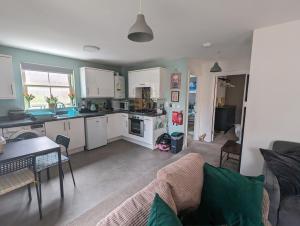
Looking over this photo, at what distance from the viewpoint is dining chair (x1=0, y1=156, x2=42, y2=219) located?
5.22 ft

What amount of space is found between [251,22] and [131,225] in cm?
248

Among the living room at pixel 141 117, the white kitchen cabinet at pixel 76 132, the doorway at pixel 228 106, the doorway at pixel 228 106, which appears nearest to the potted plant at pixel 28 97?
the living room at pixel 141 117

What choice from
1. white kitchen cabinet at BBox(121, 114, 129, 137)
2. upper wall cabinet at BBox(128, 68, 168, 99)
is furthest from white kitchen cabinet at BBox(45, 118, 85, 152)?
upper wall cabinet at BBox(128, 68, 168, 99)

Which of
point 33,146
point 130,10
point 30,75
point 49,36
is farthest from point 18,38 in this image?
point 130,10

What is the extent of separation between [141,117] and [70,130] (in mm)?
1733

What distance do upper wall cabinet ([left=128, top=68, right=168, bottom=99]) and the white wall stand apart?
→ 2.18 metres

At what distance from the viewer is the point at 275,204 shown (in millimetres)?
1427

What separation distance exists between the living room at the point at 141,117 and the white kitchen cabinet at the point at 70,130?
0.07 feet

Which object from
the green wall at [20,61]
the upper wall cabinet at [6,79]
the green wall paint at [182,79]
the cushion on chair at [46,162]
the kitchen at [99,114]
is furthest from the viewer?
the green wall paint at [182,79]

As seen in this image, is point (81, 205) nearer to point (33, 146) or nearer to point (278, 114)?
point (33, 146)

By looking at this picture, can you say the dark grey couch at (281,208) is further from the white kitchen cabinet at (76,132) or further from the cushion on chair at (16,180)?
the white kitchen cabinet at (76,132)

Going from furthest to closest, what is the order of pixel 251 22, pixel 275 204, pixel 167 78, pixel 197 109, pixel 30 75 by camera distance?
pixel 197 109, pixel 167 78, pixel 30 75, pixel 251 22, pixel 275 204

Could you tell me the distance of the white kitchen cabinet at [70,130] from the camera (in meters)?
3.10

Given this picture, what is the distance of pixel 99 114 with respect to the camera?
12.8ft
